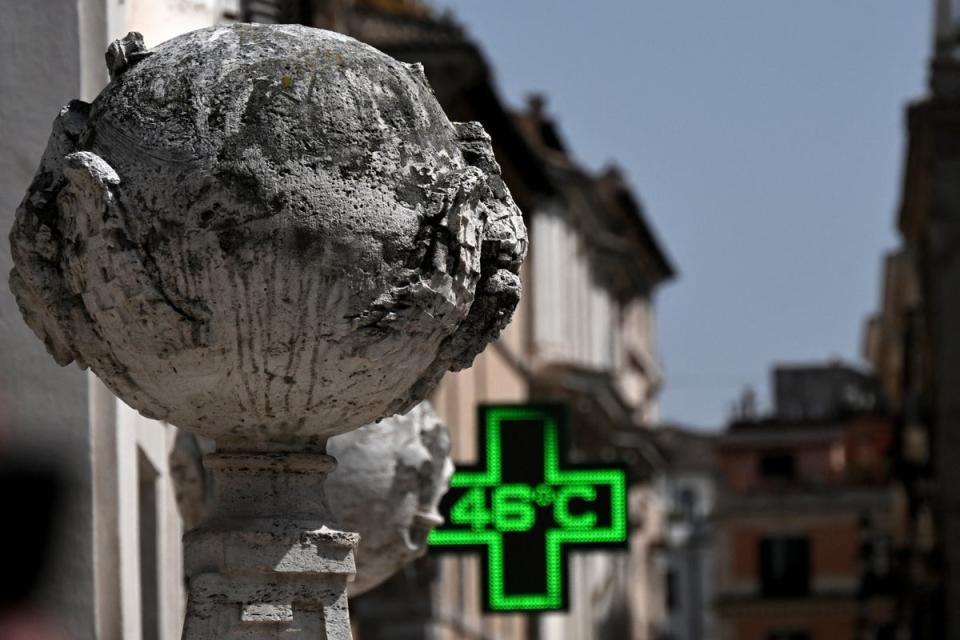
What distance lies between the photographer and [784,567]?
8469 centimetres

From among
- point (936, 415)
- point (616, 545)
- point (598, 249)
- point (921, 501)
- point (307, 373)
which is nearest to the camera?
point (307, 373)

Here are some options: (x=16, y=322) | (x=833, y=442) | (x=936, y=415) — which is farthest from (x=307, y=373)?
(x=833, y=442)

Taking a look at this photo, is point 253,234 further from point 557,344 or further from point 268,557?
point 557,344

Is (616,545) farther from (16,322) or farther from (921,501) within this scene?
(921,501)

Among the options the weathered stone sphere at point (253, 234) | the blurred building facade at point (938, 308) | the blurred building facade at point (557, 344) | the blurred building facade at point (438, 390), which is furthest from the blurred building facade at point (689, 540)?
the weathered stone sphere at point (253, 234)

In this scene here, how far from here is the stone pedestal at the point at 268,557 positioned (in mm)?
7480

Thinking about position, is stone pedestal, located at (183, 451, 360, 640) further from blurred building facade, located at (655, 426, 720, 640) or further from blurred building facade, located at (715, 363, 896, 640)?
blurred building facade, located at (655, 426, 720, 640)

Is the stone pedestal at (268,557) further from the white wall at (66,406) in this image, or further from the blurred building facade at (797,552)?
the blurred building facade at (797,552)

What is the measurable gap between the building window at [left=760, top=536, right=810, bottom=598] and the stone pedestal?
77777 mm

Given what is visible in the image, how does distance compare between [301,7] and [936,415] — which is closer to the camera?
[301,7]

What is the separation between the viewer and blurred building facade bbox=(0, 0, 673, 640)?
34.3ft

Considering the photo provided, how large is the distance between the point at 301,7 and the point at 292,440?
480 inches

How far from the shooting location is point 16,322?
10.4 m

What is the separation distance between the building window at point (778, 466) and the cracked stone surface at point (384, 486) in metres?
81.3
